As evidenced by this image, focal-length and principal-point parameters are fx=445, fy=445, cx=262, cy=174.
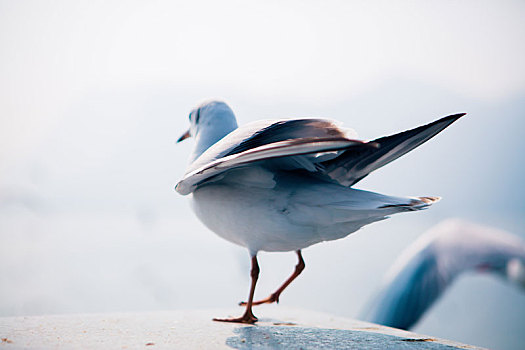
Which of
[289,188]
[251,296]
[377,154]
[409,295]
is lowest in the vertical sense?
[409,295]

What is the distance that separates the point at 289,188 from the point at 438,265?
138 cm

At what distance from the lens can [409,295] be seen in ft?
7.11

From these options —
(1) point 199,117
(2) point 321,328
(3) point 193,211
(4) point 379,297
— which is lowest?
(4) point 379,297

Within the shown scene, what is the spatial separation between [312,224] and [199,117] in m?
0.65

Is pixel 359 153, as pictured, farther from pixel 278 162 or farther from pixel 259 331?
pixel 259 331

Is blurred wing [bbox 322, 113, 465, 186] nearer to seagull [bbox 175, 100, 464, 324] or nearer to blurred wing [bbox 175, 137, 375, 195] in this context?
seagull [bbox 175, 100, 464, 324]

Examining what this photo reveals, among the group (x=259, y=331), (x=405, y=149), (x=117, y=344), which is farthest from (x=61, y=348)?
(x=405, y=149)

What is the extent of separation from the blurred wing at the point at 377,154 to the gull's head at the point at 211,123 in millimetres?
428

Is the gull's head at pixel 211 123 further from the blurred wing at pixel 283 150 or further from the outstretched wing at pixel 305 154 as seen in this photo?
the blurred wing at pixel 283 150

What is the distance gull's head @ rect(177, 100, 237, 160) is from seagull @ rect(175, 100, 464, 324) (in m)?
0.22

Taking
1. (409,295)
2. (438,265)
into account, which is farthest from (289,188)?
(438,265)

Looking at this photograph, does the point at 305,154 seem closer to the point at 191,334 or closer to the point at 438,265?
the point at 191,334

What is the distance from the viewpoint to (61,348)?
1.03 meters

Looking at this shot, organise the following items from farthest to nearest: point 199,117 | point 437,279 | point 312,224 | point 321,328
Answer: point 437,279
point 199,117
point 321,328
point 312,224
